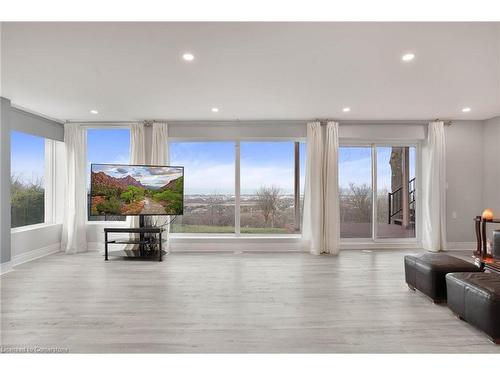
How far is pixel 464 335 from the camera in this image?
2.38 metres

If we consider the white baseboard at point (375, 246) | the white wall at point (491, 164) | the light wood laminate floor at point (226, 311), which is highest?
the white wall at point (491, 164)

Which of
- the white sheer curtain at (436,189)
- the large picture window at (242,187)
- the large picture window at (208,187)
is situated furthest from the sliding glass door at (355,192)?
the large picture window at (208,187)

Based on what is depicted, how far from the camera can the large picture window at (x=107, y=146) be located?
610 centimetres

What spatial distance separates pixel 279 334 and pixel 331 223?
11.6 ft

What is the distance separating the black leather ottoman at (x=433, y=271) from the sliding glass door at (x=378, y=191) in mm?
2684

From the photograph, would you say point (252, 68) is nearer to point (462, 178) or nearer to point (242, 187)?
point (242, 187)

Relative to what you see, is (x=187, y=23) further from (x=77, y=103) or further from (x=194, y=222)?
(x=194, y=222)

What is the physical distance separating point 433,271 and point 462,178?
3808mm

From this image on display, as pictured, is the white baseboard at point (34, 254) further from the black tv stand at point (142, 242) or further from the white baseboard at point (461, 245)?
the white baseboard at point (461, 245)

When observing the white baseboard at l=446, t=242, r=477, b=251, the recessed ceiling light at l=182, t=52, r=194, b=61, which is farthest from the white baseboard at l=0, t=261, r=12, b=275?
the white baseboard at l=446, t=242, r=477, b=251

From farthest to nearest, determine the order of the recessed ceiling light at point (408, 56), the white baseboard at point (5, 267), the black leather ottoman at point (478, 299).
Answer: the white baseboard at point (5, 267), the recessed ceiling light at point (408, 56), the black leather ottoman at point (478, 299)

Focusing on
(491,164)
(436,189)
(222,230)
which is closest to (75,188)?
(222,230)

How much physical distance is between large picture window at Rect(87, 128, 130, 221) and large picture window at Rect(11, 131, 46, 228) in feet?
2.83

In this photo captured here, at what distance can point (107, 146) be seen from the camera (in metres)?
6.14
